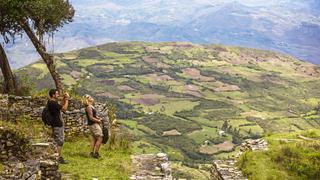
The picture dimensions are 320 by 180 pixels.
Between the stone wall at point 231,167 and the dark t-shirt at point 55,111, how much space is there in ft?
31.2

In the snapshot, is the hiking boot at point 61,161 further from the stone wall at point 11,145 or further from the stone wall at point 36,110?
the stone wall at point 11,145

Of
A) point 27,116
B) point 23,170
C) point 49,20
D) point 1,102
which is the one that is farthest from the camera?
point 49,20

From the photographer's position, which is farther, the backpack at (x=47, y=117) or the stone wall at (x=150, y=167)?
the stone wall at (x=150, y=167)

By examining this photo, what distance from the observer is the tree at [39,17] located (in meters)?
33.8

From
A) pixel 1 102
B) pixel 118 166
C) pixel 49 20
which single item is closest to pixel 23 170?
pixel 118 166

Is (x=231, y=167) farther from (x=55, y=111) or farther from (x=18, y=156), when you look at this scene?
(x=18, y=156)

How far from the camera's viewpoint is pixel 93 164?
24.4 metres

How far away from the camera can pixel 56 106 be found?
22.3 metres

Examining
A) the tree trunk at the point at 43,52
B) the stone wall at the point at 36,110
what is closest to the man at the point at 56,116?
the stone wall at the point at 36,110

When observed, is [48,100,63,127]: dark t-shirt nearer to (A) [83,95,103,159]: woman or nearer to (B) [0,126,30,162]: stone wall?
(A) [83,95,103,159]: woman

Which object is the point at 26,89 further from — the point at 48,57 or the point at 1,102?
the point at 1,102

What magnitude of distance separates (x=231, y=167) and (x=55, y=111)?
10934 mm

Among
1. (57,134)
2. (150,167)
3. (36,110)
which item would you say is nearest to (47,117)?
→ (57,134)

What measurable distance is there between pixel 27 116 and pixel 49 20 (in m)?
13.5
